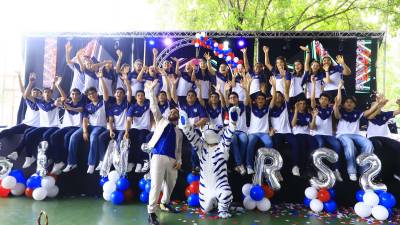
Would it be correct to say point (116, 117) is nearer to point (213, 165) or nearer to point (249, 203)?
point (213, 165)

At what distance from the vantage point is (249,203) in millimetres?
5129

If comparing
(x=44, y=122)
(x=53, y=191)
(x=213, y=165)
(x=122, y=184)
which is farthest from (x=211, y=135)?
(x=44, y=122)

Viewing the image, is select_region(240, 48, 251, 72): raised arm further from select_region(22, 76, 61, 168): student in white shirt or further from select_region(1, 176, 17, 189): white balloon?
select_region(1, 176, 17, 189): white balloon

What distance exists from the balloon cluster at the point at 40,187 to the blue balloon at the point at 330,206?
14.5 feet

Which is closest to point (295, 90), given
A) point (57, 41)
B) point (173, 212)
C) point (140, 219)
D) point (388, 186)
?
point (388, 186)

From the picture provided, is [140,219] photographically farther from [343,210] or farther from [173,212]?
[343,210]

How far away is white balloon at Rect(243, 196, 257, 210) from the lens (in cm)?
512

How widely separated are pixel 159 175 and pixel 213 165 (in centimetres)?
84

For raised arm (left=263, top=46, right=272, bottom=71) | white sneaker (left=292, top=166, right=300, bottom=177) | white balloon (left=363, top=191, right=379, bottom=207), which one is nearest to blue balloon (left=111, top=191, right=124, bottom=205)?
white sneaker (left=292, top=166, right=300, bottom=177)

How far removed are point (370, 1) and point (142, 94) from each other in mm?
7091

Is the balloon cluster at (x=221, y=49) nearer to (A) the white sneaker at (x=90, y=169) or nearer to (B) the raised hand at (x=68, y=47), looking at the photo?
(B) the raised hand at (x=68, y=47)

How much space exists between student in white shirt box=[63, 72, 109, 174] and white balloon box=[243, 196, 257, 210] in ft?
8.63

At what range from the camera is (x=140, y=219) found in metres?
4.62

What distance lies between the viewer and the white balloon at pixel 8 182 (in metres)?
5.46
